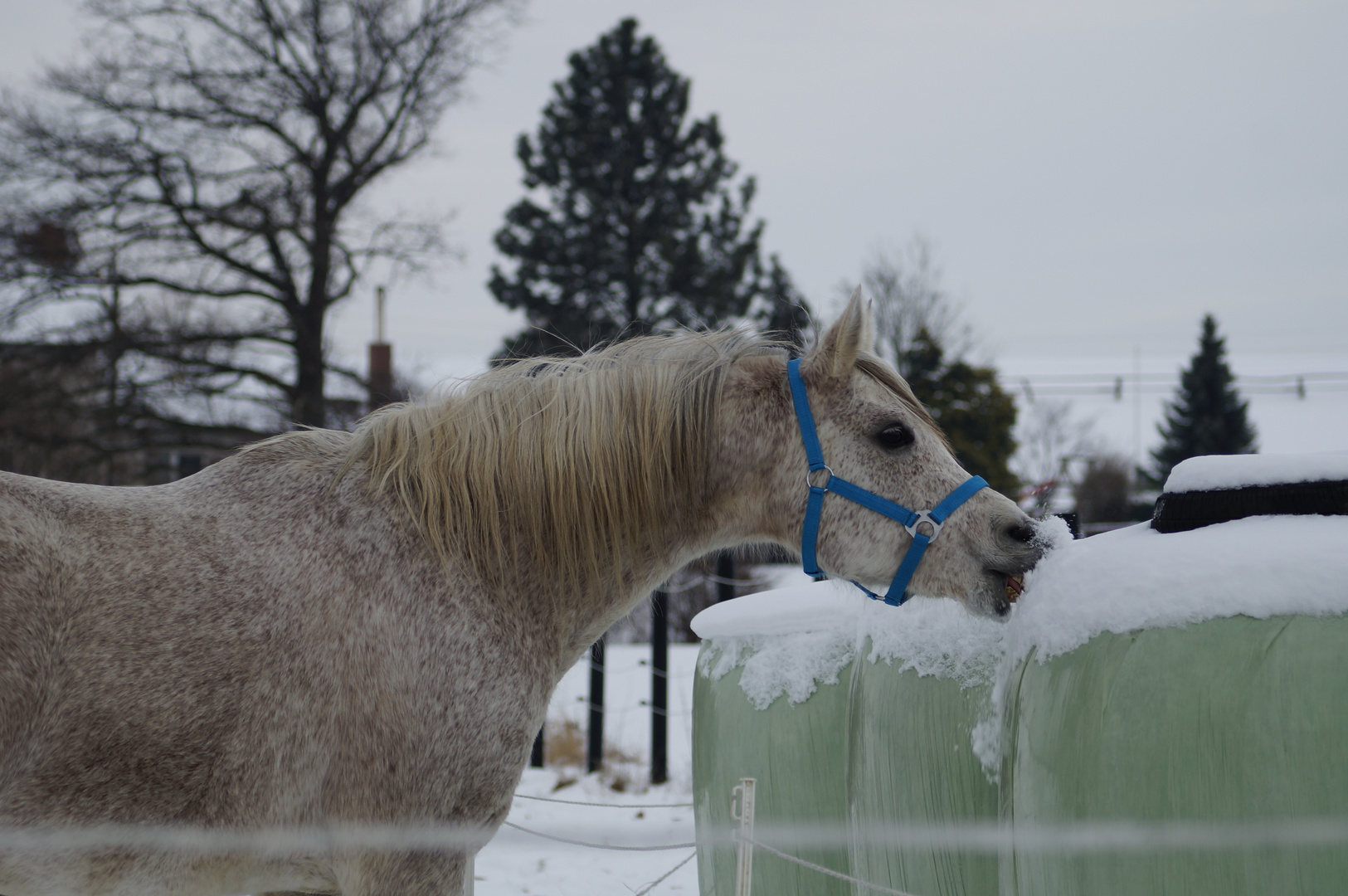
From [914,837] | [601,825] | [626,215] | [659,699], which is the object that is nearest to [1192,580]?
[914,837]

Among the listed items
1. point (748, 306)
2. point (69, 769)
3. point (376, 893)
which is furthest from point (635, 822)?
point (748, 306)

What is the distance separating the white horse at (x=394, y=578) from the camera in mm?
Result: 1829

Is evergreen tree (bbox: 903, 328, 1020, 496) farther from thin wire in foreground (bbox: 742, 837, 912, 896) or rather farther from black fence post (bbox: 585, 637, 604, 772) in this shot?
thin wire in foreground (bbox: 742, 837, 912, 896)

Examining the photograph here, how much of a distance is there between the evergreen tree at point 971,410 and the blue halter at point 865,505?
53.4 feet

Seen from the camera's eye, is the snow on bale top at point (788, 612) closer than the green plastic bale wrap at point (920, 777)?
No

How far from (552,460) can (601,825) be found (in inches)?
144

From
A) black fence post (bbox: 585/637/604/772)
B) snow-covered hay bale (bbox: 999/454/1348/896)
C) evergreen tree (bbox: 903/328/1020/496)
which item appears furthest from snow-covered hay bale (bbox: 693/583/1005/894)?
evergreen tree (bbox: 903/328/1020/496)

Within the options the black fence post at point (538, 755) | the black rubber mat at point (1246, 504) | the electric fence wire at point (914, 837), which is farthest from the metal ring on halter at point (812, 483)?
the black fence post at point (538, 755)

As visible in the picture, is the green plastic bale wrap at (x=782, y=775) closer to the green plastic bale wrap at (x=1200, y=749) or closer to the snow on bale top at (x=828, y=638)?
the snow on bale top at (x=828, y=638)

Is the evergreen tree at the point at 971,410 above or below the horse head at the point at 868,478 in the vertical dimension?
above

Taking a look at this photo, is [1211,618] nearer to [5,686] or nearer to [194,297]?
[5,686]

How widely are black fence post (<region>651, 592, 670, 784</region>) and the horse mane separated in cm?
485

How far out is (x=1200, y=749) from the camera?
1616 mm

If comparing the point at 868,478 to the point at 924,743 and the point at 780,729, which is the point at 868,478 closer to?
the point at 924,743
